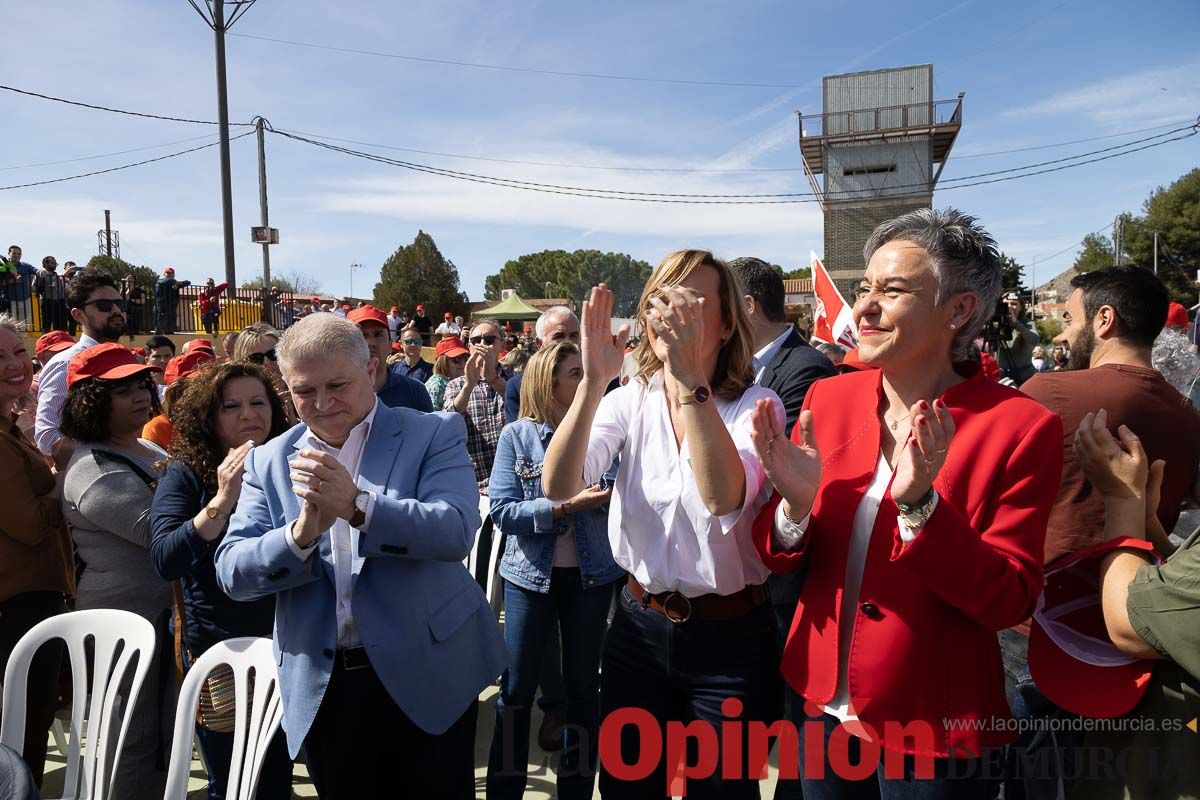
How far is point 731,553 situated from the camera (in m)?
2.02

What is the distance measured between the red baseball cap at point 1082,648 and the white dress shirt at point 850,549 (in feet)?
1.56

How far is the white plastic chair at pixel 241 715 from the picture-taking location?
231cm

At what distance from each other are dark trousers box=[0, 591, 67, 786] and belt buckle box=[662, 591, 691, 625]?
249 cm

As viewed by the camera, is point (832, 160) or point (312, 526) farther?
point (832, 160)

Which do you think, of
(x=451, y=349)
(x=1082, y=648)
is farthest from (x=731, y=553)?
(x=451, y=349)

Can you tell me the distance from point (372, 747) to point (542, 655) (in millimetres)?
1210

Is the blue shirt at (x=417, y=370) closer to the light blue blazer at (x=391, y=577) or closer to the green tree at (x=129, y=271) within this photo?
the light blue blazer at (x=391, y=577)

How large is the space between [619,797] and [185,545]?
5.57 ft

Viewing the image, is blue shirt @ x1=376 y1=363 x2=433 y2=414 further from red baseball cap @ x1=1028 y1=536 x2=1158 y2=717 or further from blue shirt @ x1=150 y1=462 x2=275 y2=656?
red baseball cap @ x1=1028 y1=536 x2=1158 y2=717

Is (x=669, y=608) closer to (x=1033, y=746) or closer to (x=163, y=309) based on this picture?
(x=1033, y=746)

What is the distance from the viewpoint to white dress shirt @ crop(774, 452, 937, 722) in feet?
5.98

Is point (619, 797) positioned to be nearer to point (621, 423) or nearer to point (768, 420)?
point (621, 423)

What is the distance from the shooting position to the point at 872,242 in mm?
2057

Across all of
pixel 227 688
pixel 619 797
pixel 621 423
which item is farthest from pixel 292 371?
pixel 619 797
